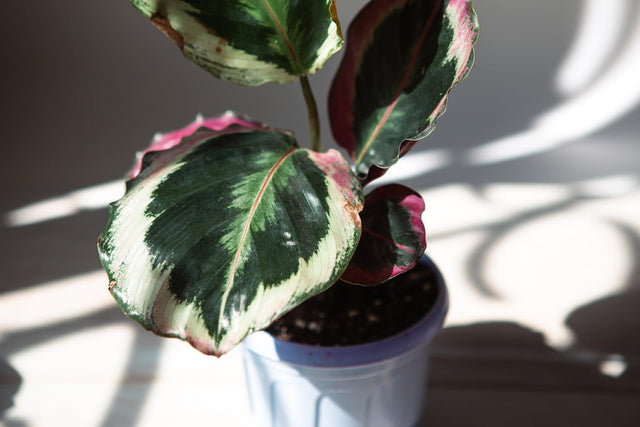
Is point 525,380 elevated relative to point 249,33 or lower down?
lower down

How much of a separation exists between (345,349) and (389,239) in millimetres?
147

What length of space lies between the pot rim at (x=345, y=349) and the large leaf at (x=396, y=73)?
0.65 ft

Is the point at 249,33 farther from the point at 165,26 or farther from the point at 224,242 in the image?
the point at 224,242

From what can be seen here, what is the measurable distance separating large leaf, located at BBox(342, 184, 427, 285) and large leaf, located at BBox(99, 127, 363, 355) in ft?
0.26

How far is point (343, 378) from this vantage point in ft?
2.72

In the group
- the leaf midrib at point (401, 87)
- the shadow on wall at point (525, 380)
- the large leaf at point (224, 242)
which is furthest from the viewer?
the shadow on wall at point (525, 380)

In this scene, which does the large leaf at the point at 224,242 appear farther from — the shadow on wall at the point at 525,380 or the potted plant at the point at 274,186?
the shadow on wall at the point at 525,380

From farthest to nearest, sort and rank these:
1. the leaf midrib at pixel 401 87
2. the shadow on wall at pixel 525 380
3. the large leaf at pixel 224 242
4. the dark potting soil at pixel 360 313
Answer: the shadow on wall at pixel 525 380, the dark potting soil at pixel 360 313, the leaf midrib at pixel 401 87, the large leaf at pixel 224 242

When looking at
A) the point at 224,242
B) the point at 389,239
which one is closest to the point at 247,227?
the point at 224,242

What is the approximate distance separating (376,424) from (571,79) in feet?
3.56

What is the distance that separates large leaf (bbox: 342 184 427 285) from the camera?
28.1 inches

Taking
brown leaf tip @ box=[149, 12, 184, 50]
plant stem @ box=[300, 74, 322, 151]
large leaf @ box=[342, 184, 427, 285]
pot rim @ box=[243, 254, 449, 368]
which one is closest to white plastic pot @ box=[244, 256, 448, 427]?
pot rim @ box=[243, 254, 449, 368]

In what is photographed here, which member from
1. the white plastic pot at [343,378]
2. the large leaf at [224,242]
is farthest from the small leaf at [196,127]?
the white plastic pot at [343,378]

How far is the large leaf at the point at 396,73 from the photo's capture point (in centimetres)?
69
